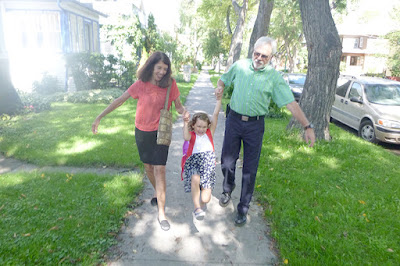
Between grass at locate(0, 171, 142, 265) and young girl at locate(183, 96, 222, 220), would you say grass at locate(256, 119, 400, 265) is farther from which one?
grass at locate(0, 171, 142, 265)

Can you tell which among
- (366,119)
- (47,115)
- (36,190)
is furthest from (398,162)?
(47,115)

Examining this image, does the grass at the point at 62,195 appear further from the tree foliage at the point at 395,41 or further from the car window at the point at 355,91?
the tree foliage at the point at 395,41

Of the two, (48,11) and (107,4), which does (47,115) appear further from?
(107,4)

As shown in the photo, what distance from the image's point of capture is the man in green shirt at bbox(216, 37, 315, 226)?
3.36 metres

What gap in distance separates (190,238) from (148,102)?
5.17 ft

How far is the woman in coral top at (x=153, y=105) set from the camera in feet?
11.0

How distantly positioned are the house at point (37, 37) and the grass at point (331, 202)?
→ 10.9m

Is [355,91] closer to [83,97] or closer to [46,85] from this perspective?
[83,97]

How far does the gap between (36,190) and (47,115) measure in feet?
17.4

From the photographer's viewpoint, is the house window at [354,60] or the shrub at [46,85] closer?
the shrub at [46,85]

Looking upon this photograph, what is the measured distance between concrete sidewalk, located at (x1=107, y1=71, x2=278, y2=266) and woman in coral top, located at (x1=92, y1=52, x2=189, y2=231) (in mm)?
228

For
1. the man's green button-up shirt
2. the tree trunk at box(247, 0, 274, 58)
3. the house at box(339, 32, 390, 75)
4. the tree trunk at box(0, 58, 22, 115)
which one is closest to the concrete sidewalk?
the man's green button-up shirt

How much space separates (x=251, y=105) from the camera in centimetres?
344

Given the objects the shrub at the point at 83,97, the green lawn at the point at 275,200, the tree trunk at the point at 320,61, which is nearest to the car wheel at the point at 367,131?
the green lawn at the point at 275,200
